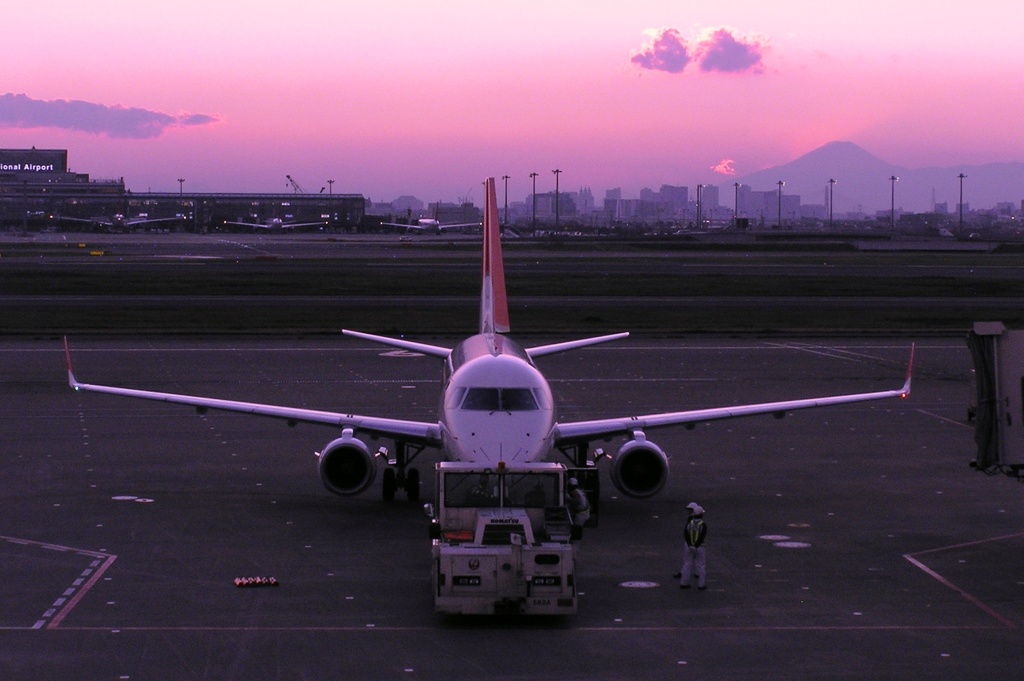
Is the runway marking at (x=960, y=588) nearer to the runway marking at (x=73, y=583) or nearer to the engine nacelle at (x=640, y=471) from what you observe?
the engine nacelle at (x=640, y=471)

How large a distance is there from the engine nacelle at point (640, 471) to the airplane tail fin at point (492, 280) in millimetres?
7839

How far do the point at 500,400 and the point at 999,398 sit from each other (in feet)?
31.8

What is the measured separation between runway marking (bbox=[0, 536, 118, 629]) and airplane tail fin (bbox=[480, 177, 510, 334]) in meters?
12.9

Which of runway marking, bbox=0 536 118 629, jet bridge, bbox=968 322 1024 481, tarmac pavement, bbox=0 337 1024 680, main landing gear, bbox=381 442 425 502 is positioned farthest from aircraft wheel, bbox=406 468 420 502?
jet bridge, bbox=968 322 1024 481

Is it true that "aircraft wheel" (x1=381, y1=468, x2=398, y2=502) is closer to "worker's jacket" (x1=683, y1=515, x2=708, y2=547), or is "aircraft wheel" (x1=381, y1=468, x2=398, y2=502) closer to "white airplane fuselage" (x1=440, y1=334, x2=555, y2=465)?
"white airplane fuselage" (x1=440, y1=334, x2=555, y2=465)

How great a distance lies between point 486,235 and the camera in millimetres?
36938

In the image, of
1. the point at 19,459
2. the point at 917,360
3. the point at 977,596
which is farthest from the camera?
the point at 917,360

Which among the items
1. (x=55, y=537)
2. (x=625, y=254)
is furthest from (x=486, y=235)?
(x=625, y=254)

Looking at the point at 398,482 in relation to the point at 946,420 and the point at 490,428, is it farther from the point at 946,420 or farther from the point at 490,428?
the point at 946,420

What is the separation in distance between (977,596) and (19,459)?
80.0 ft

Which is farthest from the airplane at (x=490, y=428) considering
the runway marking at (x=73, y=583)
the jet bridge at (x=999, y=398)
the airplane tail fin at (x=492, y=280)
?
the jet bridge at (x=999, y=398)

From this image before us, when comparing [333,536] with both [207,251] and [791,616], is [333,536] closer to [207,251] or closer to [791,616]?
[791,616]

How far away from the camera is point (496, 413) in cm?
2466

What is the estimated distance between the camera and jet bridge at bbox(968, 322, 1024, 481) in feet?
79.6
